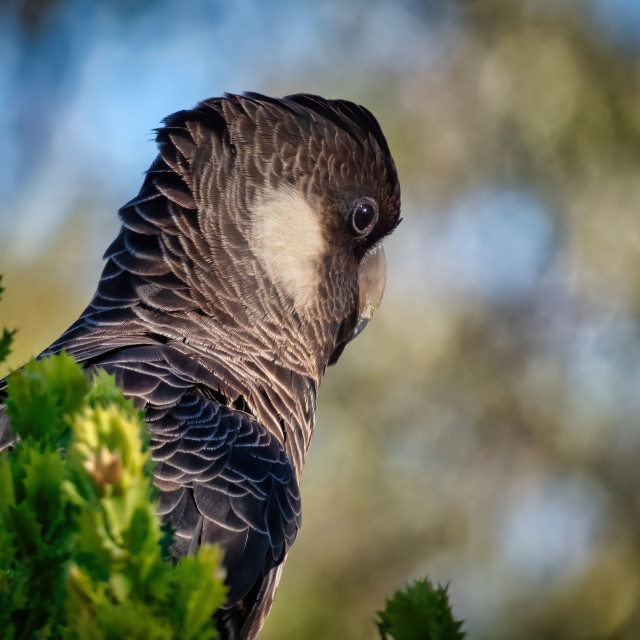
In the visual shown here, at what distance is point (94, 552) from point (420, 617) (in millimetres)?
456

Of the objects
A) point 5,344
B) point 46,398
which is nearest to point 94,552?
point 46,398

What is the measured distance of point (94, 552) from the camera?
1.03 meters

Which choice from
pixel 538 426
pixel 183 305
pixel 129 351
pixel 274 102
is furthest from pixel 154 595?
pixel 538 426

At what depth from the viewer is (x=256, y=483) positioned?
2326mm

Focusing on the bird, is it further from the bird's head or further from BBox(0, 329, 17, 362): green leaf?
BBox(0, 329, 17, 362): green leaf

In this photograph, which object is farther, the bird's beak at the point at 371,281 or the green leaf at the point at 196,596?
the bird's beak at the point at 371,281

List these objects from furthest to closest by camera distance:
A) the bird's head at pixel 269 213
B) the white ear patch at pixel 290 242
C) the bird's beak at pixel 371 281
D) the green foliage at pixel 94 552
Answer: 1. the bird's beak at pixel 371 281
2. the white ear patch at pixel 290 242
3. the bird's head at pixel 269 213
4. the green foliage at pixel 94 552

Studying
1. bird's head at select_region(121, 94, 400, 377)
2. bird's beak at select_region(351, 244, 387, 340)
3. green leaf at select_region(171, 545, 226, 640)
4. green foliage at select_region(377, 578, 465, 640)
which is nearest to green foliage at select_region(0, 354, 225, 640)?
green leaf at select_region(171, 545, 226, 640)

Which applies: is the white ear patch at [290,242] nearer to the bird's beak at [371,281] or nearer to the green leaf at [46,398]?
the bird's beak at [371,281]

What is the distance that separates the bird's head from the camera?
2844mm

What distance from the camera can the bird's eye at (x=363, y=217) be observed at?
129 inches

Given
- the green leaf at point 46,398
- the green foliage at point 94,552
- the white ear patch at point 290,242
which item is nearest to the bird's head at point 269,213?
the white ear patch at point 290,242

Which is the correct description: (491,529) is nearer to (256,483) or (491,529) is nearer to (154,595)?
(256,483)

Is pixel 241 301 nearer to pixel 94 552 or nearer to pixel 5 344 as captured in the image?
pixel 5 344
